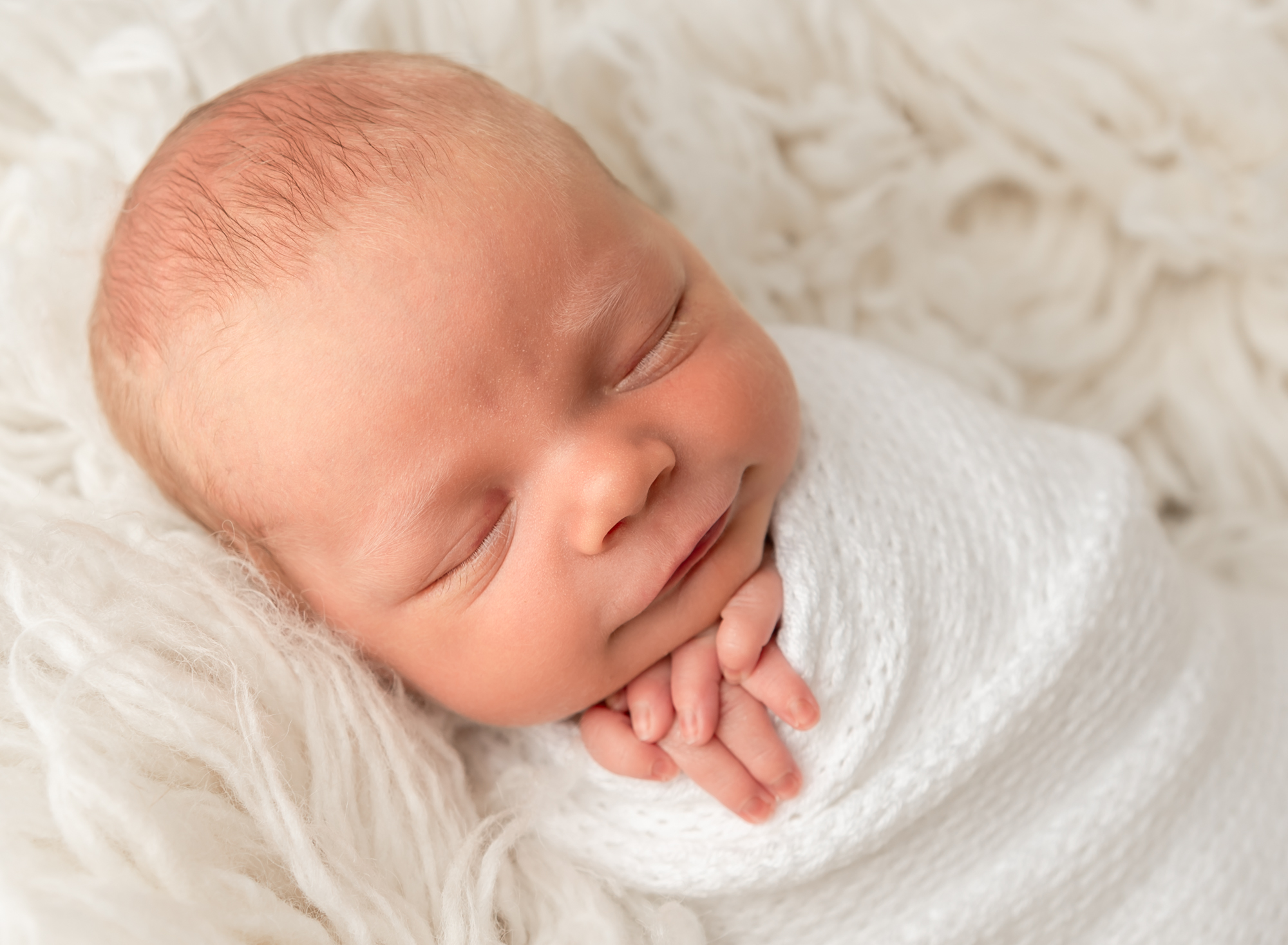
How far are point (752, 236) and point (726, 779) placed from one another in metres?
0.67

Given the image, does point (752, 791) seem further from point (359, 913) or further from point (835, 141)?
point (835, 141)

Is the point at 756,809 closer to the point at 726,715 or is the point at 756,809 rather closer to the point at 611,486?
the point at 726,715

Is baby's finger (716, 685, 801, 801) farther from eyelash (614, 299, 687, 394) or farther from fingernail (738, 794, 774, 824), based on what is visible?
eyelash (614, 299, 687, 394)

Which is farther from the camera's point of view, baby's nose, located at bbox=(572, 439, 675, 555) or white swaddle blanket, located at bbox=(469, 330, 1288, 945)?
white swaddle blanket, located at bbox=(469, 330, 1288, 945)

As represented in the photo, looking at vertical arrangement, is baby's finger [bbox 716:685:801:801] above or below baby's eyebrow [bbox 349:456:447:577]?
below

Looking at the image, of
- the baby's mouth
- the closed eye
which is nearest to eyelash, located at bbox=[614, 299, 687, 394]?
the closed eye

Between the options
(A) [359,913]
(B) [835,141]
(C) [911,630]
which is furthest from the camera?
(B) [835,141]

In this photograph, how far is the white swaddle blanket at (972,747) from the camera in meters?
0.88

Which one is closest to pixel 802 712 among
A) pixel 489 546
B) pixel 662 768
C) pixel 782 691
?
pixel 782 691

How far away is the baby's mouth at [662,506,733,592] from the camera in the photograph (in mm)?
848

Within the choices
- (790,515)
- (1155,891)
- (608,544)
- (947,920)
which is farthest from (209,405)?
(1155,891)

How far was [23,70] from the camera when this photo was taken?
110 cm

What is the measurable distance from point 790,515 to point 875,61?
676mm

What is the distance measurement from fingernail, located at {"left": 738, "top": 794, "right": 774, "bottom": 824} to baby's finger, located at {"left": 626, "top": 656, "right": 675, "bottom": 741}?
84 mm
